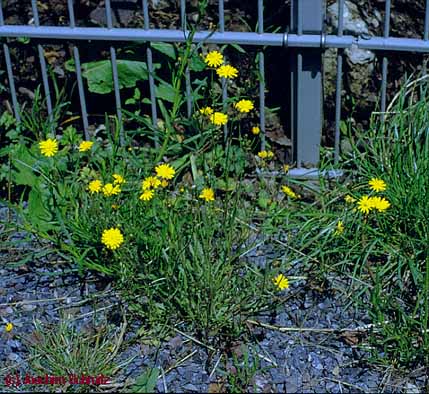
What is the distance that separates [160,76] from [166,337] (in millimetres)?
1497

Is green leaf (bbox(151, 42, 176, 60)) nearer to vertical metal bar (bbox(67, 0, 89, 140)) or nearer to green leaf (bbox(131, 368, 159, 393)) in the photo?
vertical metal bar (bbox(67, 0, 89, 140))

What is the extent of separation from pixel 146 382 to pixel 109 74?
1.80 meters

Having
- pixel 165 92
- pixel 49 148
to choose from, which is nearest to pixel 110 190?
pixel 49 148

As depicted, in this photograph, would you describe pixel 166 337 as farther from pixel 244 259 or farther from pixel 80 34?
pixel 80 34

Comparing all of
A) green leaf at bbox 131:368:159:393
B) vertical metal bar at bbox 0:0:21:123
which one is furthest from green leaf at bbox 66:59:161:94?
green leaf at bbox 131:368:159:393

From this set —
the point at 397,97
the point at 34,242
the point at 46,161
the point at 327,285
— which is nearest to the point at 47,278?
the point at 34,242

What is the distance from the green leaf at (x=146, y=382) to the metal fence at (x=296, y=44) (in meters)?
1.38

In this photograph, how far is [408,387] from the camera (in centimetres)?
321

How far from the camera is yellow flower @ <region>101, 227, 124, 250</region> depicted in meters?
3.41

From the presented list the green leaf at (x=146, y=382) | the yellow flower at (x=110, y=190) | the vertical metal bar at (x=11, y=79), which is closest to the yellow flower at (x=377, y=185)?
the yellow flower at (x=110, y=190)

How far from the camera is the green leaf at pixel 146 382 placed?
3.17 meters

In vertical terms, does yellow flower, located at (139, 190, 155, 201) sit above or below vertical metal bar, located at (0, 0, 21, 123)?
below

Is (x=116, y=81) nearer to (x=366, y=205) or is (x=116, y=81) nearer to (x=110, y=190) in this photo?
(x=110, y=190)

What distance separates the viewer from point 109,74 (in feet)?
14.8
